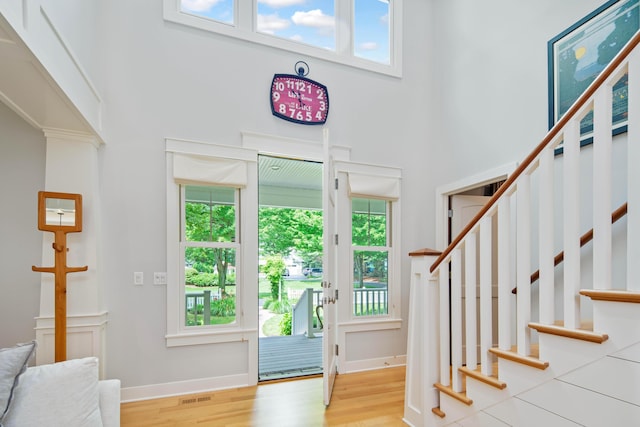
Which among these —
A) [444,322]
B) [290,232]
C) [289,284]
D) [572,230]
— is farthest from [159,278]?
[290,232]

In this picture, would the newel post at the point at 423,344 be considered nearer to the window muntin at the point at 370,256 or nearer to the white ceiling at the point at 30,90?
the window muntin at the point at 370,256

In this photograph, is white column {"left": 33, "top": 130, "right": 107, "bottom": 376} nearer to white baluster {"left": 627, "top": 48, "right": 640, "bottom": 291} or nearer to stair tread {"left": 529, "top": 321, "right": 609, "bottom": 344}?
stair tread {"left": 529, "top": 321, "right": 609, "bottom": 344}

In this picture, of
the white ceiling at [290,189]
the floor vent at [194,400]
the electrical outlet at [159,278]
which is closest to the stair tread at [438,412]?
the floor vent at [194,400]

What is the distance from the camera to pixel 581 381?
1389 millimetres

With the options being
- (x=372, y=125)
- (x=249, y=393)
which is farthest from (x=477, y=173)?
(x=249, y=393)

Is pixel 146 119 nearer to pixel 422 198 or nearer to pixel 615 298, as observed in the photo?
pixel 422 198

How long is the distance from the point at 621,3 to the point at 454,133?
1.62m

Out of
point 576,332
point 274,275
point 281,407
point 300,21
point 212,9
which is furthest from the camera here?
point 274,275

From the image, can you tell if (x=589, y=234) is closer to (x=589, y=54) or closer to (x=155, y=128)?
(x=589, y=54)

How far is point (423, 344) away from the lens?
7.45ft

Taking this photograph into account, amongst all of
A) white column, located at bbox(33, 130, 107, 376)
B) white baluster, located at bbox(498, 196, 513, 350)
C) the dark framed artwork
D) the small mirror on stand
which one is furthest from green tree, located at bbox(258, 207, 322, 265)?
white baluster, located at bbox(498, 196, 513, 350)

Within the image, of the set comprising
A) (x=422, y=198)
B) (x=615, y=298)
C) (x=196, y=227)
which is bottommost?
(x=615, y=298)

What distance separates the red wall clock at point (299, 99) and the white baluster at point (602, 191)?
8.16 feet

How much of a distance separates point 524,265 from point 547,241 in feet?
0.56
